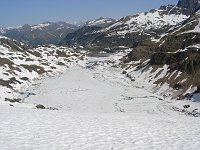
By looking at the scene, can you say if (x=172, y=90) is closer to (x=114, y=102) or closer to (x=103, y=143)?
(x=114, y=102)

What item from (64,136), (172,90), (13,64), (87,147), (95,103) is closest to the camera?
(87,147)

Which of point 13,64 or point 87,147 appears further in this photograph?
point 13,64

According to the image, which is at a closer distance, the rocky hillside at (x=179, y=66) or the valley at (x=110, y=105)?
the valley at (x=110, y=105)

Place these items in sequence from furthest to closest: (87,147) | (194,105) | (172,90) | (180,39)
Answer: (180,39) → (172,90) → (194,105) → (87,147)

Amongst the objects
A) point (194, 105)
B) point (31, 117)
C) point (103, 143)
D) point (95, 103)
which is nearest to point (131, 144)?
point (103, 143)

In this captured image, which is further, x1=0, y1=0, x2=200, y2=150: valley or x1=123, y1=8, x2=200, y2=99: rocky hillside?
x1=123, y1=8, x2=200, y2=99: rocky hillside

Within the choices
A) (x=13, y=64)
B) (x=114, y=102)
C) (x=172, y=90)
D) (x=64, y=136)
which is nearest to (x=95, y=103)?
(x=114, y=102)

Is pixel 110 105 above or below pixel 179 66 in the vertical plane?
below

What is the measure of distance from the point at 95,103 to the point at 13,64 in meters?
60.2

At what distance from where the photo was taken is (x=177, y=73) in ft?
258

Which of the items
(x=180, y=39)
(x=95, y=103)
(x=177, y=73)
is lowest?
(x=95, y=103)

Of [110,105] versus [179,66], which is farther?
[179,66]

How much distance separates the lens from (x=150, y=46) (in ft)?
441

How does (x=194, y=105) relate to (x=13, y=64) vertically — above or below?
below
